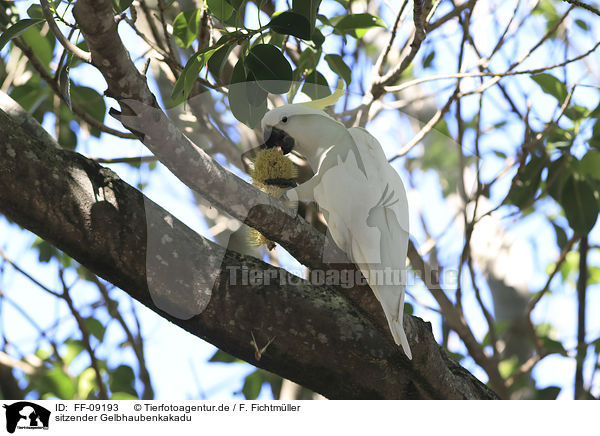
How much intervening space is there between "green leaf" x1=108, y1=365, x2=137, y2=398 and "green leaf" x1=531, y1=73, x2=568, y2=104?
2.06 metres

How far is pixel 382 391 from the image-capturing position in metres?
1.81

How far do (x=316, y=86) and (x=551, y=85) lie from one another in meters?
0.95

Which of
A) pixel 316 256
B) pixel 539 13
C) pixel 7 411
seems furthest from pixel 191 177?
pixel 539 13

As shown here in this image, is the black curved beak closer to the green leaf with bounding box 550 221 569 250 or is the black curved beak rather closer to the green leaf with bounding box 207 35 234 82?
the green leaf with bounding box 207 35 234 82

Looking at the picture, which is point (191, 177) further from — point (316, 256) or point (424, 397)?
point (424, 397)

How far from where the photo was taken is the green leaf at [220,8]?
1428 millimetres

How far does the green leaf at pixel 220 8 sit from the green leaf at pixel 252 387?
1636mm

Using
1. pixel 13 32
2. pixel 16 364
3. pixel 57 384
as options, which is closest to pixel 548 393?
pixel 57 384

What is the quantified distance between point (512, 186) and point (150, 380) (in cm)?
165

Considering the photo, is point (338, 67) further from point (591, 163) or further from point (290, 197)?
point (591, 163)

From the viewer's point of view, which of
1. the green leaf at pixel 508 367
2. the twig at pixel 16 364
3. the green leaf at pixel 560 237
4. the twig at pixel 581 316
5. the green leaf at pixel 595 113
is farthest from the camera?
the green leaf at pixel 508 367

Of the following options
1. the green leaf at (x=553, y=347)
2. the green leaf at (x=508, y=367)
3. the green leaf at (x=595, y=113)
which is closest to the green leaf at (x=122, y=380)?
the green leaf at (x=553, y=347)

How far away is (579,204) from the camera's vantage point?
2189mm

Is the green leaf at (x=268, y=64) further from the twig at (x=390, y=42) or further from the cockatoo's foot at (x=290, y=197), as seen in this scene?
the twig at (x=390, y=42)
